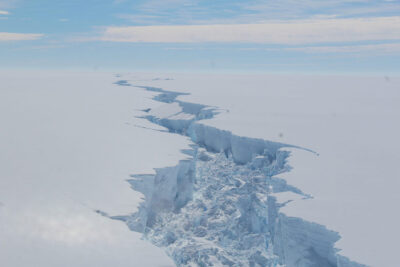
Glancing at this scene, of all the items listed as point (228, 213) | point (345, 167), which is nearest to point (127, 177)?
point (228, 213)

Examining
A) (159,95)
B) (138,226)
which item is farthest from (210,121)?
(159,95)

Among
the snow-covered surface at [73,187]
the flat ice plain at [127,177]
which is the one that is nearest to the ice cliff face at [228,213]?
the flat ice plain at [127,177]

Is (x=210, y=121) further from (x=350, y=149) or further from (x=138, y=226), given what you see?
(x=138, y=226)

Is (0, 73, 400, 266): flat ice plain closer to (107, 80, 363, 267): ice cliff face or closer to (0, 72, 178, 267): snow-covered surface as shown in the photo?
(0, 72, 178, 267): snow-covered surface

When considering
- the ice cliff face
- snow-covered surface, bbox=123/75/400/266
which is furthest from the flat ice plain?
the ice cliff face

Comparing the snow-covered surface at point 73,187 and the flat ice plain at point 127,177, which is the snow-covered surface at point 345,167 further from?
the snow-covered surface at point 73,187

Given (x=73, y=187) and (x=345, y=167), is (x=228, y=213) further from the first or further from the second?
(x=73, y=187)

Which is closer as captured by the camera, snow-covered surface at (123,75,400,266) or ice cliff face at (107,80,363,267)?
snow-covered surface at (123,75,400,266)
